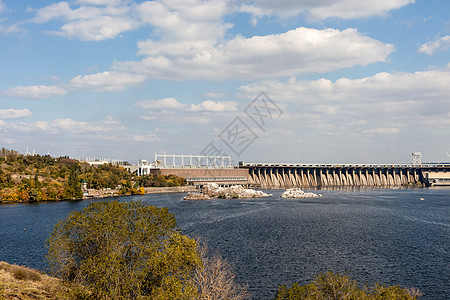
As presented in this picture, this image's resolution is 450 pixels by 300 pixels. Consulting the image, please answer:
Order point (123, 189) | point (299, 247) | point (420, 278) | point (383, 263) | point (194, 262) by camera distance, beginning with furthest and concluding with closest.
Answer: point (123, 189) < point (299, 247) < point (383, 263) < point (420, 278) < point (194, 262)

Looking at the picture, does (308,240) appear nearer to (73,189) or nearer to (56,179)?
(73,189)

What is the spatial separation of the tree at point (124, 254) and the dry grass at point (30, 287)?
110 centimetres

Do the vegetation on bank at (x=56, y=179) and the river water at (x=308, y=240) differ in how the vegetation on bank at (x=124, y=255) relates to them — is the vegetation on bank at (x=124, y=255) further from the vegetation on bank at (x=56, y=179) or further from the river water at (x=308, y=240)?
the vegetation on bank at (x=56, y=179)

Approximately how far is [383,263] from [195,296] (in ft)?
108

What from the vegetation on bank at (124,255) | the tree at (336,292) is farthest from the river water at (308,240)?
the vegetation on bank at (124,255)

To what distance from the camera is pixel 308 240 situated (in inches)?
2584

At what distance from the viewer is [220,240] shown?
64562 mm

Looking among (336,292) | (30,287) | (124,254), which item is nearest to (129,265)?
(124,254)

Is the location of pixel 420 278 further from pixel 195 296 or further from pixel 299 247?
pixel 195 296

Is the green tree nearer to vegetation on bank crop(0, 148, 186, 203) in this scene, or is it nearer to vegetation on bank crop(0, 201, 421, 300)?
vegetation on bank crop(0, 148, 186, 203)

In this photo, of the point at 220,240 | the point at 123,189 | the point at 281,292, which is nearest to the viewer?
the point at 281,292

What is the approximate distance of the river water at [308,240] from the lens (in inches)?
1797

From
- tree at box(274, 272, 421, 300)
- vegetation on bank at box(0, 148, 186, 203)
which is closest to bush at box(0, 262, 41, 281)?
tree at box(274, 272, 421, 300)

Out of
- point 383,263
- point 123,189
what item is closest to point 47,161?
point 123,189
